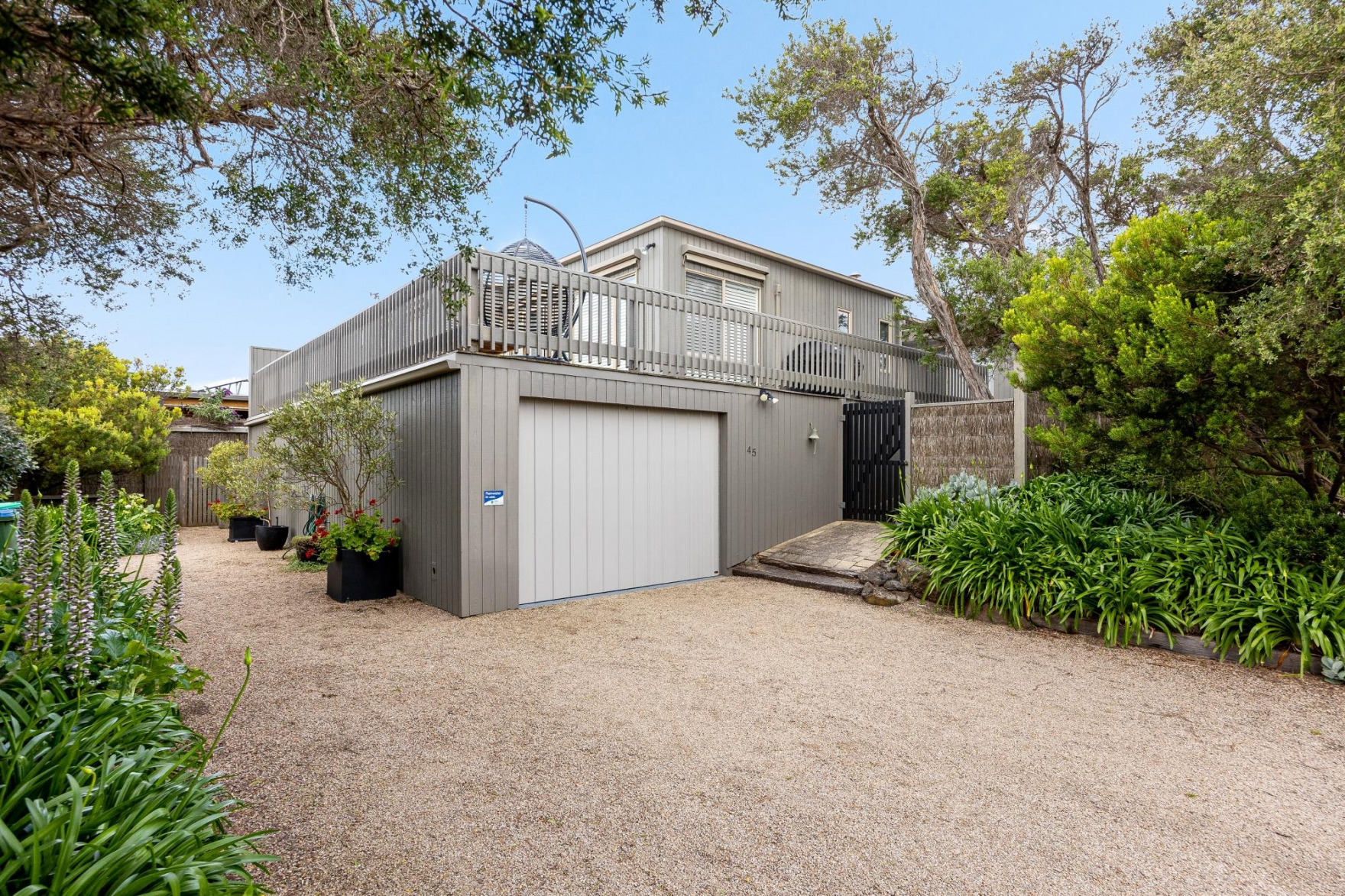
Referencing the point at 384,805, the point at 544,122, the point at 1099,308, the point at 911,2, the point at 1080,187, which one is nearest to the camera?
the point at 384,805

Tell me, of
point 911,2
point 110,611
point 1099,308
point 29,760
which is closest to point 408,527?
point 110,611

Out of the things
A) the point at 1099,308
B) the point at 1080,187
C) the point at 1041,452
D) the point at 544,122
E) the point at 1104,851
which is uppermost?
the point at 1080,187

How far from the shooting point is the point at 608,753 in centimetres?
296

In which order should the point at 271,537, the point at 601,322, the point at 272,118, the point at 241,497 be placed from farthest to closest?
1. the point at 271,537
2. the point at 241,497
3. the point at 601,322
4. the point at 272,118

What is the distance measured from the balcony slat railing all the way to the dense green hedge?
2923 mm

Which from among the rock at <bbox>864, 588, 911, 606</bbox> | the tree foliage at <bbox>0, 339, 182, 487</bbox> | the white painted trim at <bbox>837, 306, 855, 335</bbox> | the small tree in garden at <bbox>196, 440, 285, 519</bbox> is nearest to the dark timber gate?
the rock at <bbox>864, 588, 911, 606</bbox>

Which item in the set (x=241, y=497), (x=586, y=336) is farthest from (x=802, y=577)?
(x=241, y=497)

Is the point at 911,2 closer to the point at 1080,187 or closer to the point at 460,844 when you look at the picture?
the point at 1080,187

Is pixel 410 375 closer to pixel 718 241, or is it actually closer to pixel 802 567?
pixel 802 567

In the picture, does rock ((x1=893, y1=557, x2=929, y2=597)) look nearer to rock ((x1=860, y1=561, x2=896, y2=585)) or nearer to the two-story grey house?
rock ((x1=860, y1=561, x2=896, y2=585))

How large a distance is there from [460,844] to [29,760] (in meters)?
1.29

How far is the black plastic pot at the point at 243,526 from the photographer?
427 inches

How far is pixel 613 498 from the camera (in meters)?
6.68

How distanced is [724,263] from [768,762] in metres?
8.83
